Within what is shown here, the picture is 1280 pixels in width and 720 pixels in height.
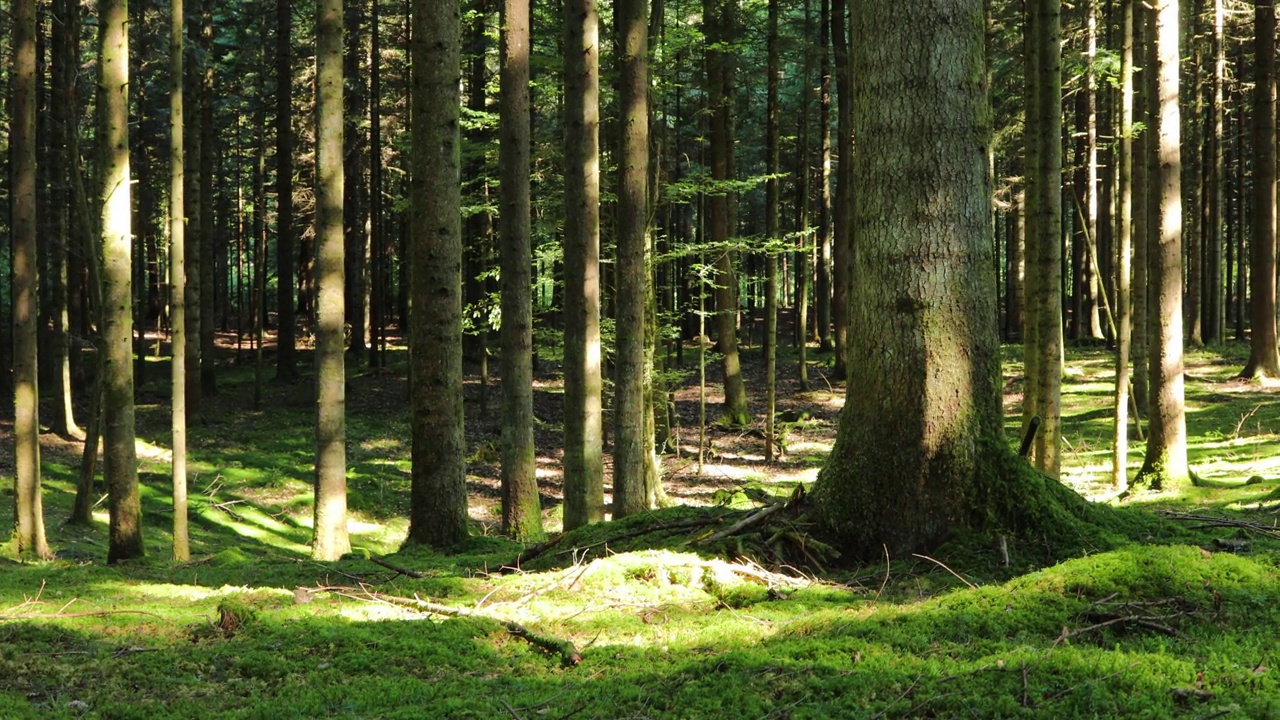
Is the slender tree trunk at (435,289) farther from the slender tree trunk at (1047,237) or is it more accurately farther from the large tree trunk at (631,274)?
the slender tree trunk at (1047,237)

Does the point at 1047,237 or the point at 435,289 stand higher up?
the point at 1047,237

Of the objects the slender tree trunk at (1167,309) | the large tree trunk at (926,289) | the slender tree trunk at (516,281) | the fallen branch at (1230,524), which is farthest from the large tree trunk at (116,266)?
the slender tree trunk at (1167,309)

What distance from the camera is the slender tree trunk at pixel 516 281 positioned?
10.5m

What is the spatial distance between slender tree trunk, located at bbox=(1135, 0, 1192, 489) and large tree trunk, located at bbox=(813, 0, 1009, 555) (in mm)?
7788

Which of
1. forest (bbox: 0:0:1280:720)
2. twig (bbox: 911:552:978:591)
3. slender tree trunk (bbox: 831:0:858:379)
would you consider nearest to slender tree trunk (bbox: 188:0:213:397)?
forest (bbox: 0:0:1280:720)

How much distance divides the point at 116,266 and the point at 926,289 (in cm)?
824

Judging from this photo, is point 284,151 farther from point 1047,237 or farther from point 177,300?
point 1047,237

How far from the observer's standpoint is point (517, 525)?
10883 mm

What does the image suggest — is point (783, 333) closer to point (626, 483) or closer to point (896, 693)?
point (626, 483)

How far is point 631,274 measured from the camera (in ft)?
35.2

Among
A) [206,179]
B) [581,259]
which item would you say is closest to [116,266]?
[581,259]

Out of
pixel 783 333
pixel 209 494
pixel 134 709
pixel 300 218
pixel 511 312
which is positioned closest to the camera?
pixel 134 709

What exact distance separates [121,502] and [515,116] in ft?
19.0

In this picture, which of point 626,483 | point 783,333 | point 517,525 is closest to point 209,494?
point 517,525
